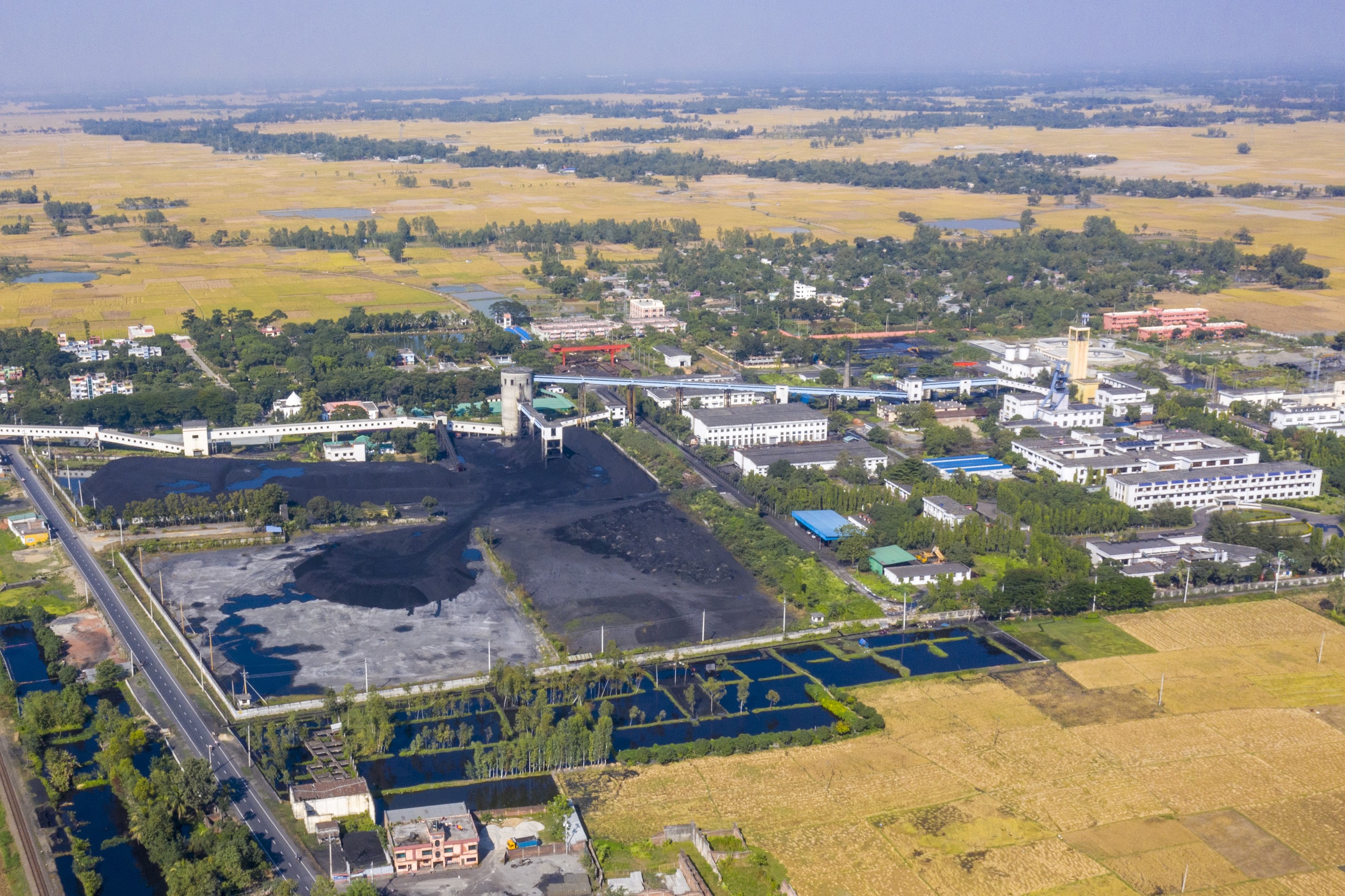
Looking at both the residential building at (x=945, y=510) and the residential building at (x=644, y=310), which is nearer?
the residential building at (x=945, y=510)

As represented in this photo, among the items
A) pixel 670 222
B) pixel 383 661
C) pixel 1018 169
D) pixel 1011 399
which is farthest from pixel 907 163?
pixel 383 661

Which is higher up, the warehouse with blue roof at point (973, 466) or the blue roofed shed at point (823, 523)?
the warehouse with blue roof at point (973, 466)

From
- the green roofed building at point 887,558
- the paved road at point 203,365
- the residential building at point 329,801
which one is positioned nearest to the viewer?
the residential building at point 329,801

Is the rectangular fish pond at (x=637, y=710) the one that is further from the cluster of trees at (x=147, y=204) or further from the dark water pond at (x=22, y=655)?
the cluster of trees at (x=147, y=204)

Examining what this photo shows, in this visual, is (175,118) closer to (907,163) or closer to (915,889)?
(907,163)

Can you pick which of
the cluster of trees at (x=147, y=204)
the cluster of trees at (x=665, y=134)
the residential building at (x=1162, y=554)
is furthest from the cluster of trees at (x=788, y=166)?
the residential building at (x=1162, y=554)

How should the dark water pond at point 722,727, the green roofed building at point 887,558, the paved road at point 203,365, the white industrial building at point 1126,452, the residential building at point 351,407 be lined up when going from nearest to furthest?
the dark water pond at point 722,727 → the green roofed building at point 887,558 → the white industrial building at point 1126,452 → the residential building at point 351,407 → the paved road at point 203,365

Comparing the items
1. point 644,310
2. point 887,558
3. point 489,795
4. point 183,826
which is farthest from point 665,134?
point 183,826

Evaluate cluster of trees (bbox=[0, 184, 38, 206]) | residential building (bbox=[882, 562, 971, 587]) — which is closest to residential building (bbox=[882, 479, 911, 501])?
residential building (bbox=[882, 562, 971, 587])

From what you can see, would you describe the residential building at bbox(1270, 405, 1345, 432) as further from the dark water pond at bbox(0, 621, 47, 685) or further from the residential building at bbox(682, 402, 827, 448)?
the dark water pond at bbox(0, 621, 47, 685)
